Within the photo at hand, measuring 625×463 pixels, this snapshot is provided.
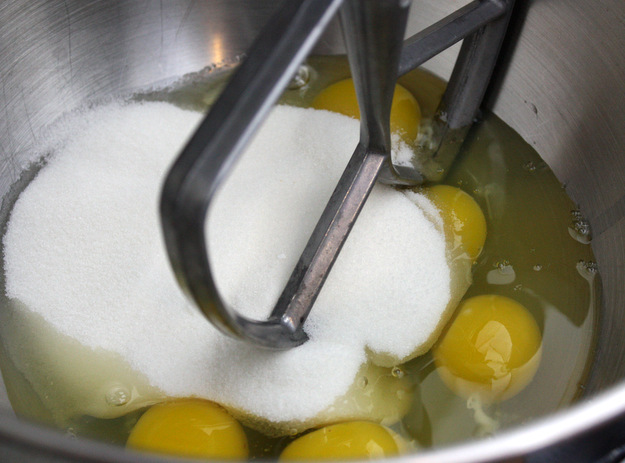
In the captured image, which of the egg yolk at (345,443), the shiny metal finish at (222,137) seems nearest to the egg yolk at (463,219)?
the egg yolk at (345,443)

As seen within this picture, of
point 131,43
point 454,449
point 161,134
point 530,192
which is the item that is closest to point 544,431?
point 454,449

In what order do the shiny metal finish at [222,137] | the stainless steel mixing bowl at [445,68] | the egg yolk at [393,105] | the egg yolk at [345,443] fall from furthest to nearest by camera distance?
the egg yolk at [393,105], the stainless steel mixing bowl at [445,68], the egg yolk at [345,443], the shiny metal finish at [222,137]

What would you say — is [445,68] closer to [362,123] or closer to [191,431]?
[362,123]

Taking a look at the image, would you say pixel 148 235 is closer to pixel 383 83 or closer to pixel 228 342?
pixel 228 342

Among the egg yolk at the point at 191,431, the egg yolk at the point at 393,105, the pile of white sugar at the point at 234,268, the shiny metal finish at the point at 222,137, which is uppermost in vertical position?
the shiny metal finish at the point at 222,137

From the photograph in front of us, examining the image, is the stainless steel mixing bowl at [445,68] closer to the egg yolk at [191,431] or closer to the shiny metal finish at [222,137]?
the egg yolk at [191,431]

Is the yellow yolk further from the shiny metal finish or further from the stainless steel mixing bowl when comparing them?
the shiny metal finish
